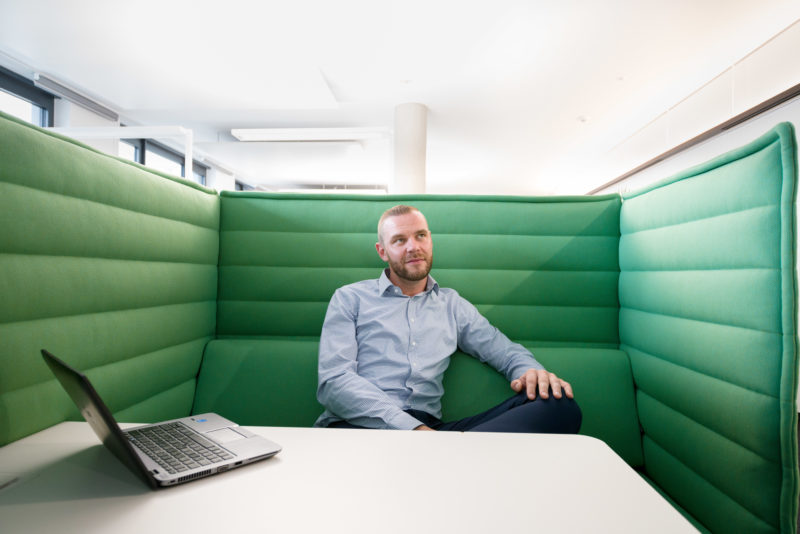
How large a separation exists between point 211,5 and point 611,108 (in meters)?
4.66

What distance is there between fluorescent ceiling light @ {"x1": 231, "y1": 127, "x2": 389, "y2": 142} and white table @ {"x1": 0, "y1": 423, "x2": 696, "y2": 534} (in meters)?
4.96

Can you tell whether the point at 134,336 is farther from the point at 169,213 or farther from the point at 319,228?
the point at 319,228

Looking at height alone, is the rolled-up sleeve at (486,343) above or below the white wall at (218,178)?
below

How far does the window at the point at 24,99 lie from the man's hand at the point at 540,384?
528 cm

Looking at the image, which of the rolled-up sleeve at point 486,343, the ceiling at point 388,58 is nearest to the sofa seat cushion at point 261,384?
the rolled-up sleeve at point 486,343

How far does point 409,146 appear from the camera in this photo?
5270mm

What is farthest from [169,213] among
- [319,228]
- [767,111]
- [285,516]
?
[767,111]

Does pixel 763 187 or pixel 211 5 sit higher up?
pixel 211 5

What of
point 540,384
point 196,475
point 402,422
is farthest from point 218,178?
point 196,475

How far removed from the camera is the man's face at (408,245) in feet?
5.14

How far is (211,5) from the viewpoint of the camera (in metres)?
3.15

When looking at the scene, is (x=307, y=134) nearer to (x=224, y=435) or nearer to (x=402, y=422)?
(x=402, y=422)

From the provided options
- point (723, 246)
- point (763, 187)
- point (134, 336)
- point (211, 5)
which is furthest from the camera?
point (211, 5)

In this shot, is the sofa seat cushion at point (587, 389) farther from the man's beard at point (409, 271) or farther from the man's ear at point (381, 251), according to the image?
the man's ear at point (381, 251)
